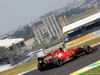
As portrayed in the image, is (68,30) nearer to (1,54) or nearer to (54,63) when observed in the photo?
(1,54)

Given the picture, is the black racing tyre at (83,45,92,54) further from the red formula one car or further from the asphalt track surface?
the asphalt track surface

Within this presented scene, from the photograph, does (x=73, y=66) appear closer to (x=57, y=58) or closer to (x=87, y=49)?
(x=57, y=58)

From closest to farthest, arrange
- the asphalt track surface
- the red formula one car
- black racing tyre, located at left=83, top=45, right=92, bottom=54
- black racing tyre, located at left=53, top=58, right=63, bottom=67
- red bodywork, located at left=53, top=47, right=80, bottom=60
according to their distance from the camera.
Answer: the asphalt track surface → black racing tyre, located at left=53, top=58, right=63, bottom=67 → the red formula one car → red bodywork, located at left=53, top=47, right=80, bottom=60 → black racing tyre, located at left=83, top=45, right=92, bottom=54

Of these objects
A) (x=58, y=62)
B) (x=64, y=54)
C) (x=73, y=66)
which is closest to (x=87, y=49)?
(x=64, y=54)

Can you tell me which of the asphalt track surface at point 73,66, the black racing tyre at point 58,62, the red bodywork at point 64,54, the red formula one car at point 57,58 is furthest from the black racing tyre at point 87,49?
the black racing tyre at point 58,62


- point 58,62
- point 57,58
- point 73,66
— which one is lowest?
point 73,66

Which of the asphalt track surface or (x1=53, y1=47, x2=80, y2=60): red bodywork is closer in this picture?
the asphalt track surface

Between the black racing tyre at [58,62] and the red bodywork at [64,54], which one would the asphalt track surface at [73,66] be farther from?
the red bodywork at [64,54]

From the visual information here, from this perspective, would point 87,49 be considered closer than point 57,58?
No

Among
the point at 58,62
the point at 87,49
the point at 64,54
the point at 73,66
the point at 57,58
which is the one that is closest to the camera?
the point at 73,66

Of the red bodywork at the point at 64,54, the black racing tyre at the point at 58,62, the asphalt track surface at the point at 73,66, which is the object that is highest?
the red bodywork at the point at 64,54

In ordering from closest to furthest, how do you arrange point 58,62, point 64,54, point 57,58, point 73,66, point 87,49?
point 73,66 → point 57,58 → point 58,62 → point 64,54 → point 87,49

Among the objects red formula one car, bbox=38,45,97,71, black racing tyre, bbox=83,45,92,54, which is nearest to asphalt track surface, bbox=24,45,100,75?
red formula one car, bbox=38,45,97,71

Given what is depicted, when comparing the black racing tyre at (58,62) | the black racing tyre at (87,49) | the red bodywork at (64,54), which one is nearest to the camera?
the black racing tyre at (58,62)
